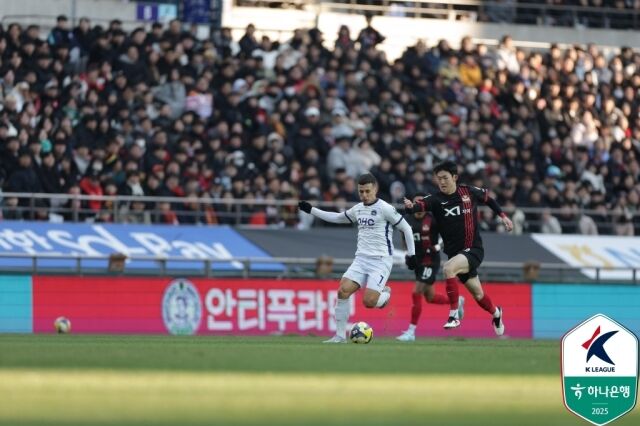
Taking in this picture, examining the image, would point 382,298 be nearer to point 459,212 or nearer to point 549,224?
point 459,212

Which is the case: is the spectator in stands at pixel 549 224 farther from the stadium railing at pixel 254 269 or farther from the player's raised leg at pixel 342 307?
the player's raised leg at pixel 342 307

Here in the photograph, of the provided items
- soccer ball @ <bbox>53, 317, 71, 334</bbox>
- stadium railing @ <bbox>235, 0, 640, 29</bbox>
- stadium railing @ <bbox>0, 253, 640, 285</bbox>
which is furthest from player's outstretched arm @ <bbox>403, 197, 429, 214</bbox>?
stadium railing @ <bbox>235, 0, 640, 29</bbox>

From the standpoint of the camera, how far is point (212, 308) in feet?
93.2

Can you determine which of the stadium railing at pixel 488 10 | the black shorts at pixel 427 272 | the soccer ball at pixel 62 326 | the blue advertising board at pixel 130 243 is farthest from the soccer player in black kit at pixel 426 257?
the stadium railing at pixel 488 10

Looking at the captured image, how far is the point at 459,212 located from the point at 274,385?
8.60 m

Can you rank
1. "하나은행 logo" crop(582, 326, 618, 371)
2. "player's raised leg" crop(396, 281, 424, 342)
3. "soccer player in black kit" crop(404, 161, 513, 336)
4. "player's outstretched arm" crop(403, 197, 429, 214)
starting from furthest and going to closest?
"player's raised leg" crop(396, 281, 424, 342) < "soccer player in black kit" crop(404, 161, 513, 336) < "player's outstretched arm" crop(403, 197, 429, 214) < "하나은행 logo" crop(582, 326, 618, 371)

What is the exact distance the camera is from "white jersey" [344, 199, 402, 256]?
68.5 feet

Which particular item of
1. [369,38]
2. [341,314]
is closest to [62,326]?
[341,314]

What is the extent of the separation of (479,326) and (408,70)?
7.54 meters

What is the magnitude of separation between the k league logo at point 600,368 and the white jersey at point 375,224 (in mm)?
8310

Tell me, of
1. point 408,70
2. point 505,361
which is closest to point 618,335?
point 505,361

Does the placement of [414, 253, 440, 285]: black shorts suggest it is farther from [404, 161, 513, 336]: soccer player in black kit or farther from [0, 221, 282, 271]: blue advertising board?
[0, 221, 282, 271]: blue advertising board

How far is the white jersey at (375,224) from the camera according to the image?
2088cm

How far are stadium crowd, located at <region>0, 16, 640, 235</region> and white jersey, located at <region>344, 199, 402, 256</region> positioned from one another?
8542 mm
